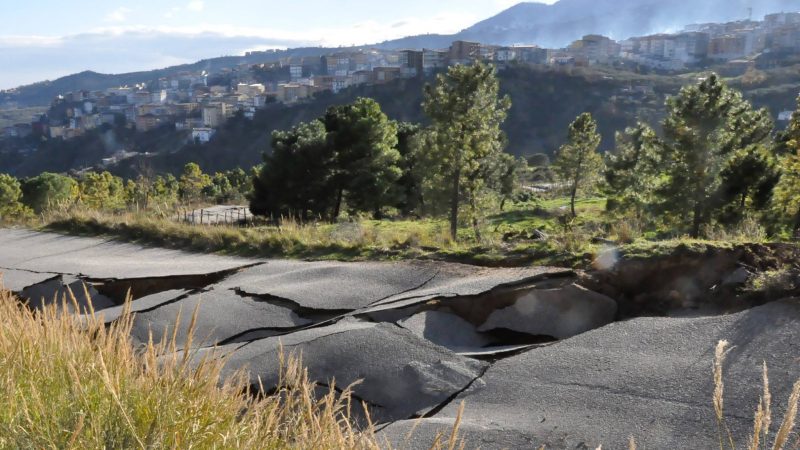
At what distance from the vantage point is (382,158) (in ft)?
93.1

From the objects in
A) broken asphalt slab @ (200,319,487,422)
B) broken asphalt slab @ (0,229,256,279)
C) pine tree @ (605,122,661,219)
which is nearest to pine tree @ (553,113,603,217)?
pine tree @ (605,122,661,219)

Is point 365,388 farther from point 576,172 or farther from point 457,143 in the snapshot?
point 576,172

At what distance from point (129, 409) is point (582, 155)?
38.0 meters

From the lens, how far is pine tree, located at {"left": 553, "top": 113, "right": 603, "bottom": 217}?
37.7m

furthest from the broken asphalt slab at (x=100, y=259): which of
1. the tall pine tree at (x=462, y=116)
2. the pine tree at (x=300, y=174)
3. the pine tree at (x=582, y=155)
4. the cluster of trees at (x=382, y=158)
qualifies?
the pine tree at (x=582, y=155)

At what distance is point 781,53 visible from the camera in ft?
534

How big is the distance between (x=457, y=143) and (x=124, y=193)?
45.9 m

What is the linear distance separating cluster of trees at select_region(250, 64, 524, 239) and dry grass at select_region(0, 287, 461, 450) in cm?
1737

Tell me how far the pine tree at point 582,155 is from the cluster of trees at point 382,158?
1044cm

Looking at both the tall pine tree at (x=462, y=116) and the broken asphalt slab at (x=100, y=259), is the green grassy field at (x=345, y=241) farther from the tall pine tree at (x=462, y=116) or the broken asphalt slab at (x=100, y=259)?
the tall pine tree at (x=462, y=116)

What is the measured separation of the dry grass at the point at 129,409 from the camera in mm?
2367

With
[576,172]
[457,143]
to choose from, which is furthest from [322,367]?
[576,172]

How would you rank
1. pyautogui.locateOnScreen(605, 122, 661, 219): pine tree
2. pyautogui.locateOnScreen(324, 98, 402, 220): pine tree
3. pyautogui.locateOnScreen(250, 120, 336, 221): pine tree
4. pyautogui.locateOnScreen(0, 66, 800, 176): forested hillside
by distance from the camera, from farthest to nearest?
1. pyautogui.locateOnScreen(0, 66, 800, 176): forested hillside
2. pyautogui.locateOnScreen(605, 122, 661, 219): pine tree
3. pyautogui.locateOnScreen(250, 120, 336, 221): pine tree
4. pyautogui.locateOnScreen(324, 98, 402, 220): pine tree

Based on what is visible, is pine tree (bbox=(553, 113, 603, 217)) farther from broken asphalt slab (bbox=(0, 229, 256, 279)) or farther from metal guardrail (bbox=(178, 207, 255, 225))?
broken asphalt slab (bbox=(0, 229, 256, 279))
